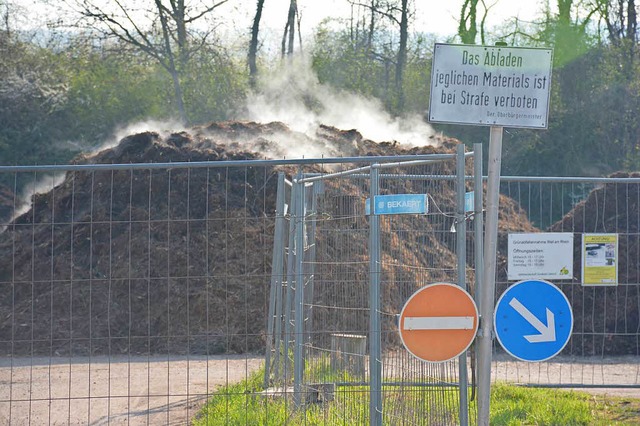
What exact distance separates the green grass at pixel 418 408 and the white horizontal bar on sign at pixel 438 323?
2.42 feet

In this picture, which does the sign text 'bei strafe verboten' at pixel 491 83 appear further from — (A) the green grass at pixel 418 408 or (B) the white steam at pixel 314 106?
(B) the white steam at pixel 314 106

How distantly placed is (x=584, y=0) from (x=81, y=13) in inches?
736

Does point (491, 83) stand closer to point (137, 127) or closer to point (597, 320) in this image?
point (597, 320)

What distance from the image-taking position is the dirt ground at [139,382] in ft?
28.2

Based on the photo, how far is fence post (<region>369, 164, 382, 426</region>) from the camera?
6.16 m

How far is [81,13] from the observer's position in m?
30.2

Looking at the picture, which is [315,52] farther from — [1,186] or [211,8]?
[1,186]

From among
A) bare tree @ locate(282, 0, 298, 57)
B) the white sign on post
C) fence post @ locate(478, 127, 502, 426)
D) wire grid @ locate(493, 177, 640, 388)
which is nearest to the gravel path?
fence post @ locate(478, 127, 502, 426)

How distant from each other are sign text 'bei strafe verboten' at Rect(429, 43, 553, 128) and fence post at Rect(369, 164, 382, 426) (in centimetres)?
107

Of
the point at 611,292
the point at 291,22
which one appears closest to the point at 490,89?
the point at 611,292

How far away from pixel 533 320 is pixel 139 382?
666 centimetres

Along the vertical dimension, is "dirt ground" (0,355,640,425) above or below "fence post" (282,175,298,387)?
below

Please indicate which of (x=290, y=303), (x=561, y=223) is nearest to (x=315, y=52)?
(x=561, y=223)

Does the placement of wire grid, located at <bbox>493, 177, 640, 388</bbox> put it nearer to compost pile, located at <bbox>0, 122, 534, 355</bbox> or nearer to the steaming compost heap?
the steaming compost heap
